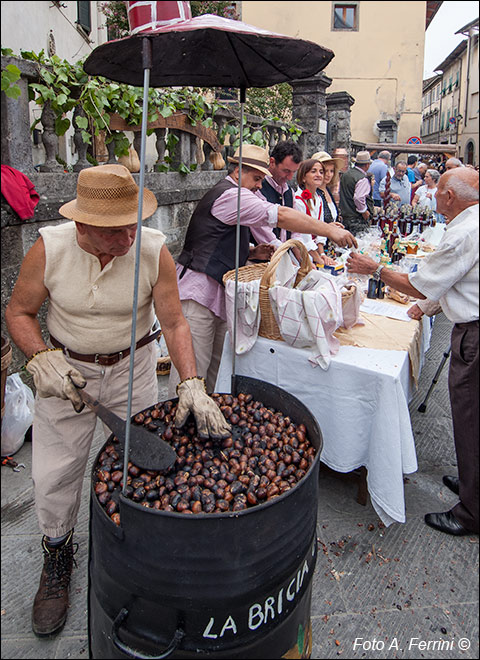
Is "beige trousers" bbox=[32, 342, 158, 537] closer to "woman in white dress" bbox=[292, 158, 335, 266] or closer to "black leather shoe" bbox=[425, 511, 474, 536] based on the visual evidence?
"black leather shoe" bbox=[425, 511, 474, 536]

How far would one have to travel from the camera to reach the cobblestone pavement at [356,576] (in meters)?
1.99

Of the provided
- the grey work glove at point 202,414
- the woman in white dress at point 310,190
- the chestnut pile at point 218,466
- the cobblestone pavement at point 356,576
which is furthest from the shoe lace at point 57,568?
the woman in white dress at point 310,190

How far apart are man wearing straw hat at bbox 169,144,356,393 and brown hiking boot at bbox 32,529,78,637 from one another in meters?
1.30

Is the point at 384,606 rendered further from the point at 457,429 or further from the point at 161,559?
the point at 161,559

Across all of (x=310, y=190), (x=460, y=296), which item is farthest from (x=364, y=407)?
(x=310, y=190)

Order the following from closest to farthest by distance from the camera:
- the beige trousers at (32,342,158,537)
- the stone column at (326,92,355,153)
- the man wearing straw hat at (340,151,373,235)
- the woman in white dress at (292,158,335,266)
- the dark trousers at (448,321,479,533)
Answer: the beige trousers at (32,342,158,537)
the dark trousers at (448,321,479,533)
the woman in white dress at (292,158,335,266)
the man wearing straw hat at (340,151,373,235)
the stone column at (326,92,355,153)

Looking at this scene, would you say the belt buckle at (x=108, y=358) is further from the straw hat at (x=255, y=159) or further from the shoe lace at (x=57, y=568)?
the straw hat at (x=255, y=159)

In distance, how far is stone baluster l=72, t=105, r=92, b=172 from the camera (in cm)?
398

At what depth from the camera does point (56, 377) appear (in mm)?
1829

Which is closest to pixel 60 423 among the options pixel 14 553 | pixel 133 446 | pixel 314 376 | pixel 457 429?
pixel 133 446

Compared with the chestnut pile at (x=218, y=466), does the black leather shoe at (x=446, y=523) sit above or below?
below

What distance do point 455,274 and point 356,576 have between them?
5.09ft

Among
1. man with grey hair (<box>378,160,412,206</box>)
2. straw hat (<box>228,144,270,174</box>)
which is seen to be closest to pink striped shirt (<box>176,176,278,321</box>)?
straw hat (<box>228,144,270,174</box>)

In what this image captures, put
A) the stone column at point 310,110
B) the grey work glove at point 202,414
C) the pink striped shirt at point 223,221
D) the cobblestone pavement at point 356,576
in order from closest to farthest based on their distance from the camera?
the grey work glove at point 202,414 → the cobblestone pavement at point 356,576 → the pink striped shirt at point 223,221 → the stone column at point 310,110
